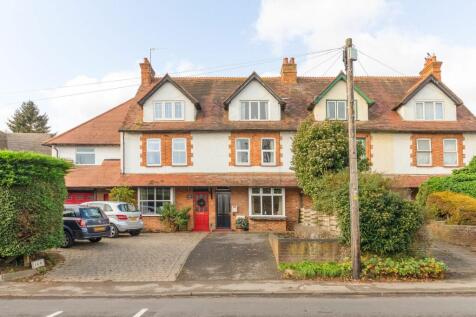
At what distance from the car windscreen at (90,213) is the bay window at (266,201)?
9.16 meters

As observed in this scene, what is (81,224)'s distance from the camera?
1692 centimetres

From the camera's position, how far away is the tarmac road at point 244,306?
879cm

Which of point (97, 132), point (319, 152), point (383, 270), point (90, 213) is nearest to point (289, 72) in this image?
point (319, 152)

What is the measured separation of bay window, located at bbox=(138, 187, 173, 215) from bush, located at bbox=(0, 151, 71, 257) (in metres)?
10.4

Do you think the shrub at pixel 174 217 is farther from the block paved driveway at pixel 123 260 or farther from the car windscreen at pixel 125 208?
the block paved driveway at pixel 123 260

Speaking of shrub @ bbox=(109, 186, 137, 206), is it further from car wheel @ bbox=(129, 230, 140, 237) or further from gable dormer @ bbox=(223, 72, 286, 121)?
gable dormer @ bbox=(223, 72, 286, 121)

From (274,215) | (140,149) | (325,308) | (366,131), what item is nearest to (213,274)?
(325,308)

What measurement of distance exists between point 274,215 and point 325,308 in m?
14.8

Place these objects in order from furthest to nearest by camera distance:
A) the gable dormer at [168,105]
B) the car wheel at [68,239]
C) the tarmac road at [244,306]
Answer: the gable dormer at [168,105]
the car wheel at [68,239]
the tarmac road at [244,306]

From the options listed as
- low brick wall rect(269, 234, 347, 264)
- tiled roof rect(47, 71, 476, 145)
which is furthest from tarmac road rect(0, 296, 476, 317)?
tiled roof rect(47, 71, 476, 145)

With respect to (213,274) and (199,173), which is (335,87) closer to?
(199,173)

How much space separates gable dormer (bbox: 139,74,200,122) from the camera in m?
25.3

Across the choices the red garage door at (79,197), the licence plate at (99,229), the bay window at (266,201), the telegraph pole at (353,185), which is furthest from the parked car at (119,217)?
the telegraph pole at (353,185)

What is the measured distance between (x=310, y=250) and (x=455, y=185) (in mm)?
11460
